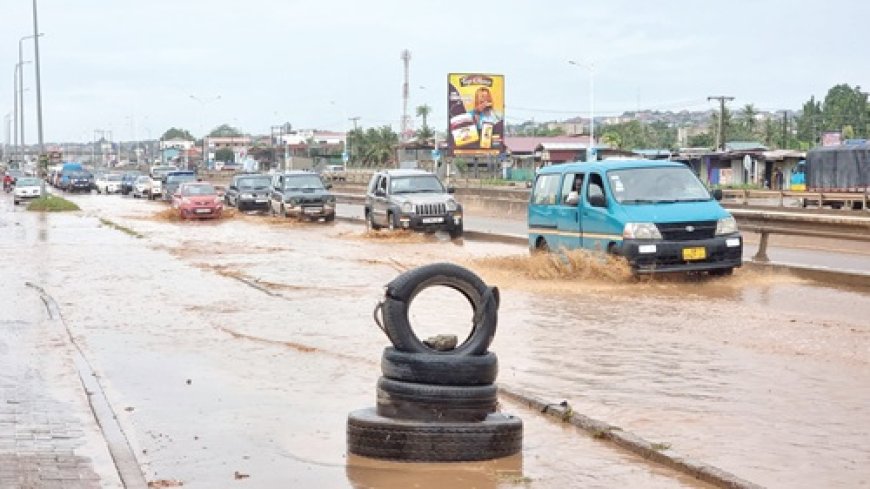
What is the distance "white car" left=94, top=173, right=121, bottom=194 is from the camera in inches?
3413

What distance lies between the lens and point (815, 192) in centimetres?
4916

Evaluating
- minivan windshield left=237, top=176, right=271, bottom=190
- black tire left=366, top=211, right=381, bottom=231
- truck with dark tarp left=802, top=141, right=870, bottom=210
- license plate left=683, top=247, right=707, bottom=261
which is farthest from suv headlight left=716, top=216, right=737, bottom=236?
minivan windshield left=237, top=176, right=271, bottom=190

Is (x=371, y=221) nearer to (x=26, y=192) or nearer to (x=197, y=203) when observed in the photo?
(x=197, y=203)

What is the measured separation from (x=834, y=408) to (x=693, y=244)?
8.83 metres

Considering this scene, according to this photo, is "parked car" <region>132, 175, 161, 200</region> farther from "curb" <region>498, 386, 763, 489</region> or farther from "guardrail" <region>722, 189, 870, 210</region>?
"curb" <region>498, 386, 763, 489</region>

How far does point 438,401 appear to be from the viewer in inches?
283

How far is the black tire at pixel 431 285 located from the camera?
7363 millimetres

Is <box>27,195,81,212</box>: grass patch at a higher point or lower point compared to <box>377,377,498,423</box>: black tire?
lower

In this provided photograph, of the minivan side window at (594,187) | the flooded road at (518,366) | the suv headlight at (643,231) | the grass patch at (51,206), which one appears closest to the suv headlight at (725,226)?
the flooded road at (518,366)

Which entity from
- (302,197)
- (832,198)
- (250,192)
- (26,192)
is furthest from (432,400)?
(26,192)

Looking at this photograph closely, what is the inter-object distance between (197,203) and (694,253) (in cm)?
3051

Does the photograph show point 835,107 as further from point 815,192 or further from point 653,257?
point 653,257

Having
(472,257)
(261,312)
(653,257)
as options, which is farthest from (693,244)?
(472,257)

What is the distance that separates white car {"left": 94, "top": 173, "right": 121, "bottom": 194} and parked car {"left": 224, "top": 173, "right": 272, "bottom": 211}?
1426 inches
